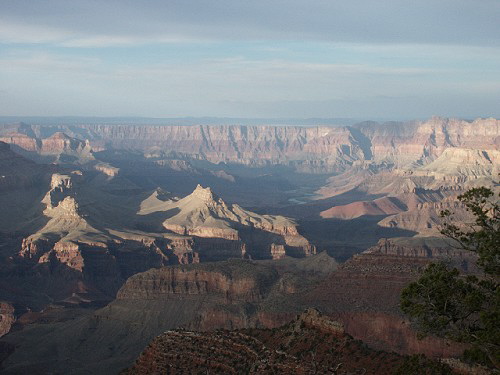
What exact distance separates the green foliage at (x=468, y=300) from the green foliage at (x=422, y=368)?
1.49 metres

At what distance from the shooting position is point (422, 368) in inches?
1666

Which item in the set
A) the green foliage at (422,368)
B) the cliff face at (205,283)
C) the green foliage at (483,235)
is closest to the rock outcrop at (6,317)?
A: the cliff face at (205,283)

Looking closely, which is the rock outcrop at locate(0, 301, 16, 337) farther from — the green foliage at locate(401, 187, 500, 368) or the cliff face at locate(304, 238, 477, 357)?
the green foliage at locate(401, 187, 500, 368)

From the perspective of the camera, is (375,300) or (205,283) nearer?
(375,300)

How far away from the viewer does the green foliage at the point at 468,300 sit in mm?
39844

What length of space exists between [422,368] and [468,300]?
389cm

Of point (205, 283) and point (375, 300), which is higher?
point (375, 300)

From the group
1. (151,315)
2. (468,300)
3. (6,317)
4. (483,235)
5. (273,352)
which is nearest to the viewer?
(468,300)

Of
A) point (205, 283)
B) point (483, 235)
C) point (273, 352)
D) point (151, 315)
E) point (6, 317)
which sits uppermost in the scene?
point (483, 235)

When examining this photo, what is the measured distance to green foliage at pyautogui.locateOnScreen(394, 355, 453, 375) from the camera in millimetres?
41844

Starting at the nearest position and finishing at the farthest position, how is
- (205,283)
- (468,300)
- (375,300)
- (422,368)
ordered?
1. (468,300)
2. (422,368)
3. (375,300)
4. (205,283)

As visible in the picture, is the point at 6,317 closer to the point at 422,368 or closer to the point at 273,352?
the point at 273,352

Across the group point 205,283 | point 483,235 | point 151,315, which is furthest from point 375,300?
point 483,235

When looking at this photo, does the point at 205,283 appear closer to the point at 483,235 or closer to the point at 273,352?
the point at 273,352
